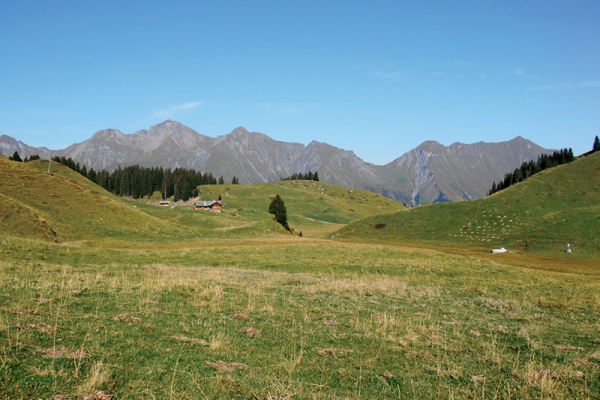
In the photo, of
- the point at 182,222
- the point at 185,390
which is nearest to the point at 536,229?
the point at 182,222

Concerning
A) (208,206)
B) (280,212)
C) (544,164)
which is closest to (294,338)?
(280,212)

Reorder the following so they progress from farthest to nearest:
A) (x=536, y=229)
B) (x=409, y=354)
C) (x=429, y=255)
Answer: (x=536, y=229), (x=429, y=255), (x=409, y=354)

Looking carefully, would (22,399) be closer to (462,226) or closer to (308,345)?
(308,345)

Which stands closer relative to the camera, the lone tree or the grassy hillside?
the grassy hillside

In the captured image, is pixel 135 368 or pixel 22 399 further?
pixel 135 368

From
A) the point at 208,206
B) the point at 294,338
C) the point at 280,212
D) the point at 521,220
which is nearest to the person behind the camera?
the point at 294,338

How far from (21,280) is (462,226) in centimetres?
8807

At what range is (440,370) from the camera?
33.1 ft

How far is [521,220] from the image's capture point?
84.5 metres

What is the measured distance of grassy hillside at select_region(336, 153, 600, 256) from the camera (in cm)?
6981

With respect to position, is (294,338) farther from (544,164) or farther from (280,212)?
(544,164)

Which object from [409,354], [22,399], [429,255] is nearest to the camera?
[22,399]

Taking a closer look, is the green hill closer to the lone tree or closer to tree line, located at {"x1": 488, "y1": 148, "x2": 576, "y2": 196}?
the lone tree

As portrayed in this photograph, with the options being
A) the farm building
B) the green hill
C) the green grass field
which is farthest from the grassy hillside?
the farm building
